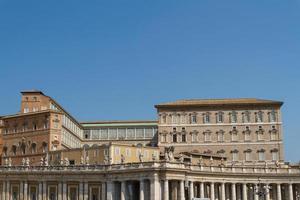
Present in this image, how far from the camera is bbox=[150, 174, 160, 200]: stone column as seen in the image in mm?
69875

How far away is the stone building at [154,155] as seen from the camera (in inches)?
2936

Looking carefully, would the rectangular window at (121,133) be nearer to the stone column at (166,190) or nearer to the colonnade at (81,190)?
the colonnade at (81,190)

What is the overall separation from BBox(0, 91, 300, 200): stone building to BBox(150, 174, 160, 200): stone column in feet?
0.49

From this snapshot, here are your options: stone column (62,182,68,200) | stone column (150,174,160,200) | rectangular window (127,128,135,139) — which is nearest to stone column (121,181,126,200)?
stone column (150,174,160,200)

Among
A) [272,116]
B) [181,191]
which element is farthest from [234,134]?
[181,191]

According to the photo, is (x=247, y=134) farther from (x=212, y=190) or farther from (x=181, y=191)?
(x=181, y=191)

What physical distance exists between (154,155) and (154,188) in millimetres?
19392

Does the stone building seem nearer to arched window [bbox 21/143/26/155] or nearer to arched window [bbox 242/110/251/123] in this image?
arched window [bbox 21/143/26/155]

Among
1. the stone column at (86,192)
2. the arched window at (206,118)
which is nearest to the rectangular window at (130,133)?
the arched window at (206,118)

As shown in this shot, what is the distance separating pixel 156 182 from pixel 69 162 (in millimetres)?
23093

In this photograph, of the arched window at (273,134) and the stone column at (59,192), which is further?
the arched window at (273,134)

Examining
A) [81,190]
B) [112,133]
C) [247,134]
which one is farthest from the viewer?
[112,133]

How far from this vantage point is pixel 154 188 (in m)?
70.0

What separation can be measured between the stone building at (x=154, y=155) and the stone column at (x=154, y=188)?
15cm
